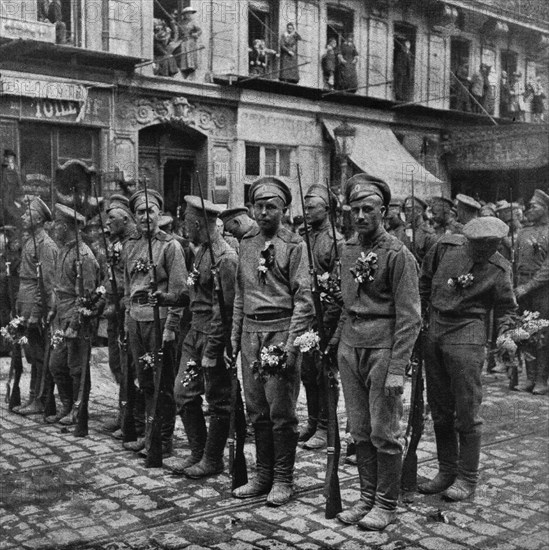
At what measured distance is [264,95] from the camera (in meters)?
10.3

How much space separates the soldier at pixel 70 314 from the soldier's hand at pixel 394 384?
3.62 meters

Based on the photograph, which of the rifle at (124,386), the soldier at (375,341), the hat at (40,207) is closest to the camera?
the soldier at (375,341)

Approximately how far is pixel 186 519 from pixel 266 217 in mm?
2184

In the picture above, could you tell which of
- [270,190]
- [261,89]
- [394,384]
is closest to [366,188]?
[270,190]

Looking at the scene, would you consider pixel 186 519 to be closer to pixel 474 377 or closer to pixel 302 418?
pixel 474 377

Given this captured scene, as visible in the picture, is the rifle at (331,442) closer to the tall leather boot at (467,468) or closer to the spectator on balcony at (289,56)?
the tall leather boot at (467,468)

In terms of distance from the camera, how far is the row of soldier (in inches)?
190

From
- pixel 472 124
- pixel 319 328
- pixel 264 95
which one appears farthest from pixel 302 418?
pixel 472 124

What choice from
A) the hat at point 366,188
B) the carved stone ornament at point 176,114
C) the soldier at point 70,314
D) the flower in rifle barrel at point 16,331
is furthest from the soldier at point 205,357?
the carved stone ornament at point 176,114

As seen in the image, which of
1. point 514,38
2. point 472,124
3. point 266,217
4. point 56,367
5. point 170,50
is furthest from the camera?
point 472,124

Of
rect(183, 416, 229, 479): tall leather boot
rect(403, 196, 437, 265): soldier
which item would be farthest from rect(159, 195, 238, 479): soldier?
rect(403, 196, 437, 265): soldier

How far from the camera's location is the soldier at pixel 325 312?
661cm

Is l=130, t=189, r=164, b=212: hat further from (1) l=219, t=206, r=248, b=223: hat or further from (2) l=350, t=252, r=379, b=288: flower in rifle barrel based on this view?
(2) l=350, t=252, r=379, b=288: flower in rifle barrel

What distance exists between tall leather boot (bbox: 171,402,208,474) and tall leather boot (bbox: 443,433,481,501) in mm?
2032
